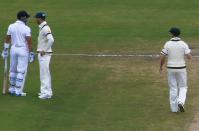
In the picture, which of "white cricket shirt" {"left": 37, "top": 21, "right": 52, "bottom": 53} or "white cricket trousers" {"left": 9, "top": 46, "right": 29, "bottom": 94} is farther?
"white cricket trousers" {"left": 9, "top": 46, "right": 29, "bottom": 94}

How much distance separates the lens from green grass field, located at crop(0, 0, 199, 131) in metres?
18.2

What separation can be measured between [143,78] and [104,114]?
16.0 feet

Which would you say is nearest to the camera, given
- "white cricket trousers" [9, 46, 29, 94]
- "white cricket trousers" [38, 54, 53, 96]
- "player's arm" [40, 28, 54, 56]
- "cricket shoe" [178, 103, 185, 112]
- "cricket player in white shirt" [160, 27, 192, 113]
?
"cricket player in white shirt" [160, 27, 192, 113]

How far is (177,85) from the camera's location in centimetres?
1888

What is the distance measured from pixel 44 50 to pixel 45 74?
0.72 m

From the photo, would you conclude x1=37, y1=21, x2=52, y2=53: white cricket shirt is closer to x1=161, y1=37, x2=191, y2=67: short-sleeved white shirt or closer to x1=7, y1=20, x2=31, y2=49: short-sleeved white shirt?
x1=7, y1=20, x2=31, y2=49: short-sleeved white shirt

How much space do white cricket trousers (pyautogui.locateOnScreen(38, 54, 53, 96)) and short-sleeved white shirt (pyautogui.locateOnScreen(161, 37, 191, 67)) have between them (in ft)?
11.8

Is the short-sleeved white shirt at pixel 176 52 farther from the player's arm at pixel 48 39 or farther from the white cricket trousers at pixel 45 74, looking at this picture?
the white cricket trousers at pixel 45 74

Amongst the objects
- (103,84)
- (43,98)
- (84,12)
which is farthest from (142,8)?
(43,98)

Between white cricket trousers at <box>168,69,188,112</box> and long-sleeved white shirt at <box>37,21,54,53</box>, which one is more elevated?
long-sleeved white shirt at <box>37,21,54,53</box>

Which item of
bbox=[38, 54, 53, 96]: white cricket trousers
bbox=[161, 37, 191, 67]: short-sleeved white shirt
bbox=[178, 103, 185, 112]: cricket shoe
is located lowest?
bbox=[178, 103, 185, 112]: cricket shoe

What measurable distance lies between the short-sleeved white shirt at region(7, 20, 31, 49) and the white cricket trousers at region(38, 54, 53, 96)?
663 millimetres

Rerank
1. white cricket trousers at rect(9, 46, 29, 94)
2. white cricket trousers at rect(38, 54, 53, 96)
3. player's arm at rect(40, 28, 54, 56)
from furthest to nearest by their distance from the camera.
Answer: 1. white cricket trousers at rect(9, 46, 29, 94)
2. white cricket trousers at rect(38, 54, 53, 96)
3. player's arm at rect(40, 28, 54, 56)

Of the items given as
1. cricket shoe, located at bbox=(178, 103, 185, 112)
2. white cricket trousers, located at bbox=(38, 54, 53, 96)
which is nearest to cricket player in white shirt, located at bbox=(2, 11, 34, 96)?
white cricket trousers, located at bbox=(38, 54, 53, 96)
